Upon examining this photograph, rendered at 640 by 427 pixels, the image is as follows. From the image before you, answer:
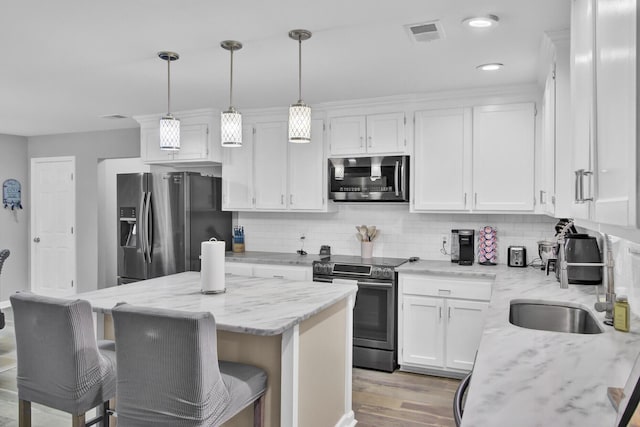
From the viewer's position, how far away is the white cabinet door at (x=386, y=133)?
171 inches

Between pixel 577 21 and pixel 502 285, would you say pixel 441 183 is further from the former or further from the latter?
pixel 577 21

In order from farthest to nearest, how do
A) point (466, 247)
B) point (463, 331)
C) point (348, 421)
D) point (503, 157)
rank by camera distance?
point (466, 247)
point (503, 157)
point (463, 331)
point (348, 421)

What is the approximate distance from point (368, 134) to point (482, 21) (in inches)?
77.8

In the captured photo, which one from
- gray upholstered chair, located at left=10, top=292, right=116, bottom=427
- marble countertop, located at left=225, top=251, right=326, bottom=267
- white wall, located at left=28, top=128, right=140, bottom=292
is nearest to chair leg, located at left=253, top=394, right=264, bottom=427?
gray upholstered chair, located at left=10, top=292, right=116, bottom=427

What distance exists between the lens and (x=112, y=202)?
6.65 meters

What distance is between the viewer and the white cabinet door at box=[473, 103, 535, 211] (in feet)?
12.9

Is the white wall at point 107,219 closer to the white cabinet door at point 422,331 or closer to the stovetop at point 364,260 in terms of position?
the stovetop at point 364,260

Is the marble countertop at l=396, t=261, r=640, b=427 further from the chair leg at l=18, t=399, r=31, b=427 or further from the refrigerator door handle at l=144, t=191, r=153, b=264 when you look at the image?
the refrigerator door handle at l=144, t=191, r=153, b=264

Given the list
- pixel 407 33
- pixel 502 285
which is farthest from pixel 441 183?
pixel 407 33

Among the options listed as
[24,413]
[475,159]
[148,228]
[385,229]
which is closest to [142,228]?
[148,228]

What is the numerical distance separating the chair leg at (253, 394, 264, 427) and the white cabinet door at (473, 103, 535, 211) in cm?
261

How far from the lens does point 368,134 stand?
4.45 m

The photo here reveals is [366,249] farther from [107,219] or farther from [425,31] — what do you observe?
[107,219]

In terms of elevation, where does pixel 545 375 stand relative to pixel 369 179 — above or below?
below
